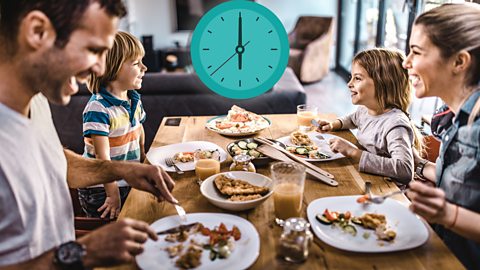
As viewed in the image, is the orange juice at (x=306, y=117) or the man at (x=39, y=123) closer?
the man at (x=39, y=123)

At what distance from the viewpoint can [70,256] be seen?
103 cm

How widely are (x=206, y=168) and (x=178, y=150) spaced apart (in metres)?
0.39

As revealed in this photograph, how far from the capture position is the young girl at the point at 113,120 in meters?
1.95

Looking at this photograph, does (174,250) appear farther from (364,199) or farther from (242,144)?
(242,144)

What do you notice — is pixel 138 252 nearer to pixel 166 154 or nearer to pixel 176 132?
pixel 166 154

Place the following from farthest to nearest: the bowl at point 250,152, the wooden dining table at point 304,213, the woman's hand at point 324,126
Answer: the woman's hand at point 324,126, the bowl at point 250,152, the wooden dining table at point 304,213

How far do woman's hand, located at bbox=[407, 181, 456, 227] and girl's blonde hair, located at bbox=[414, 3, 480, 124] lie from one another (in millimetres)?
333

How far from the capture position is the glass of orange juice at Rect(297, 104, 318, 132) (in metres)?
2.28

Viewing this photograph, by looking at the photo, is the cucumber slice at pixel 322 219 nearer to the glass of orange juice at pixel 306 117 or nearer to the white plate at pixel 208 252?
the white plate at pixel 208 252

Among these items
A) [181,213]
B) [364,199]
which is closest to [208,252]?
[181,213]

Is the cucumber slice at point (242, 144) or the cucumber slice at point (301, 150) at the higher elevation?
the cucumber slice at point (242, 144)

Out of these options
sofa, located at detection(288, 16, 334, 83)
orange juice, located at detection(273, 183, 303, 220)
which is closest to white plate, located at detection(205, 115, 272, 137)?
orange juice, located at detection(273, 183, 303, 220)

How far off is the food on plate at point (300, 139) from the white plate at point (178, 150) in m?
0.36

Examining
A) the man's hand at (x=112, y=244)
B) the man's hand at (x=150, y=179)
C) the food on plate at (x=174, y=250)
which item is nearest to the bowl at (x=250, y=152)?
the man's hand at (x=150, y=179)
